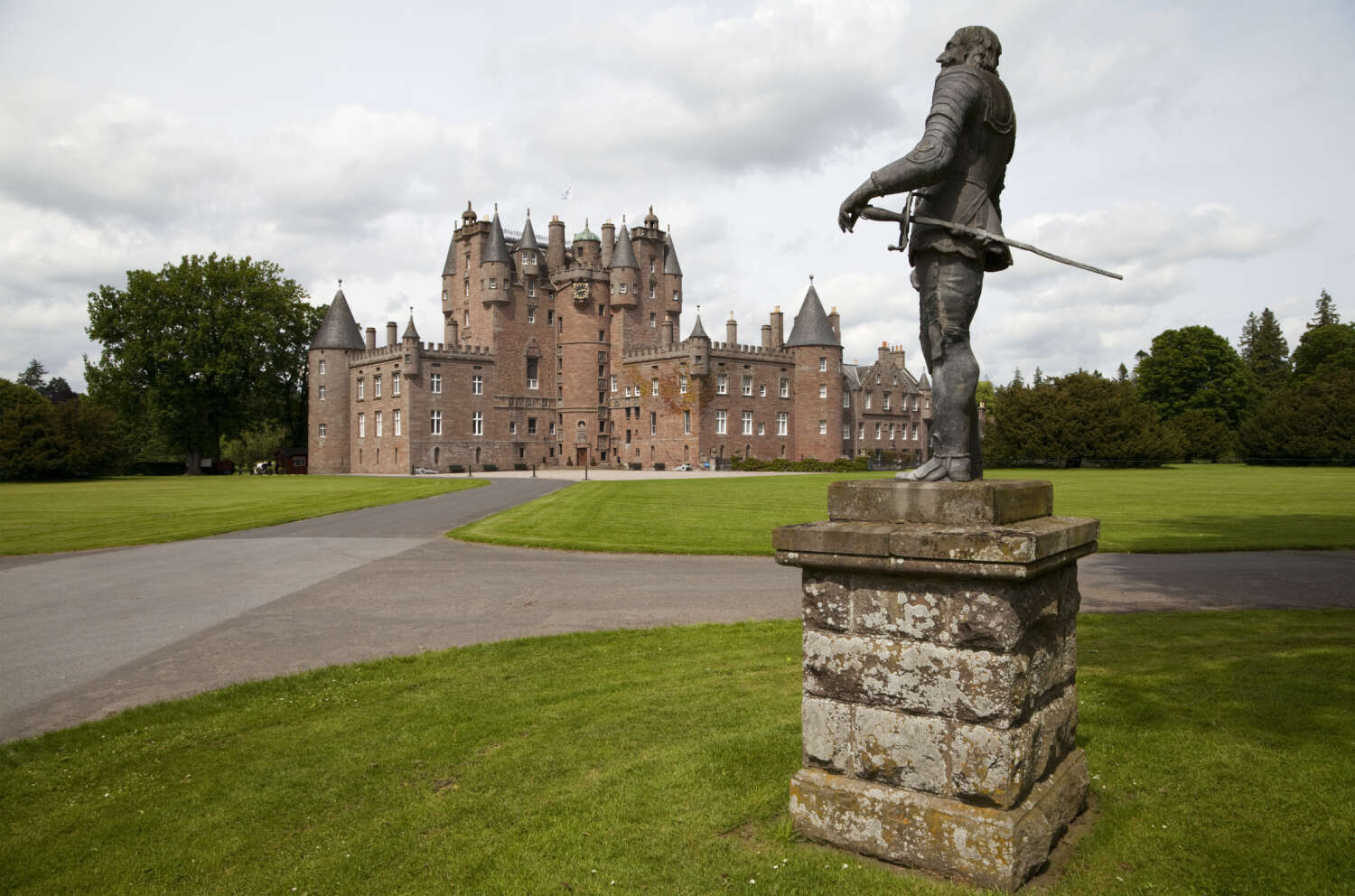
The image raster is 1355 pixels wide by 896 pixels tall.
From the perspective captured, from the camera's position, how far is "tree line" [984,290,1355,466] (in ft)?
200

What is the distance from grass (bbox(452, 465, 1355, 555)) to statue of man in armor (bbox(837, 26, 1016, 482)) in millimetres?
6483

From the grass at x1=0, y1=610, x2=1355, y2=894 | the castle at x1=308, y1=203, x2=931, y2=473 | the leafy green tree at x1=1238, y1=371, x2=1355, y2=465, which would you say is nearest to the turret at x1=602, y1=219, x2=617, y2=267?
the castle at x1=308, y1=203, x2=931, y2=473

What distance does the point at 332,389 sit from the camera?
248 ft

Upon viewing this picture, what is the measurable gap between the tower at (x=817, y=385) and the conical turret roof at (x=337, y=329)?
39456mm

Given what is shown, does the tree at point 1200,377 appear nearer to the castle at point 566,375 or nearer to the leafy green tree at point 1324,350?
the leafy green tree at point 1324,350

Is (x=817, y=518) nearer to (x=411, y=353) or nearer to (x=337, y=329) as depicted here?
(x=411, y=353)

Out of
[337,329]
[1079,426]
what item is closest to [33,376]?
[337,329]

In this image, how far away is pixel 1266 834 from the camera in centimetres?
424

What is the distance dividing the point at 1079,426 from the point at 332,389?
6191 cm

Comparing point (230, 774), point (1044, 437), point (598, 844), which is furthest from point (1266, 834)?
point (1044, 437)

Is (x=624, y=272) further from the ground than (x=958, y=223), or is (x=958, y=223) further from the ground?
(x=624, y=272)

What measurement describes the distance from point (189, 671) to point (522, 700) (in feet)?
12.3

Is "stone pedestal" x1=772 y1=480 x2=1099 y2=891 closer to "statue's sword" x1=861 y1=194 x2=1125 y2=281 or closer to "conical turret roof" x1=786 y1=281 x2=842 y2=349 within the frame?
"statue's sword" x1=861 y1=194 x2=1125 y2=281

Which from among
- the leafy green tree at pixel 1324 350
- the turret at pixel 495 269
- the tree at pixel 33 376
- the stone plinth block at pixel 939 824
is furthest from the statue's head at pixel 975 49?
the tree at pixel 33 376
